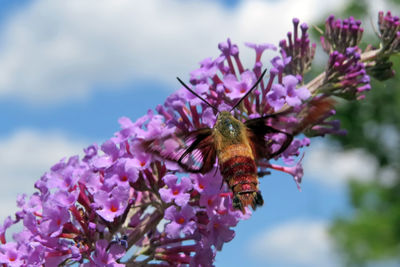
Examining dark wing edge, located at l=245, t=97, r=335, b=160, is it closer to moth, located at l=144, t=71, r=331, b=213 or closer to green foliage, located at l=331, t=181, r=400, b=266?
moth, located at l=144, t=71, r=331, b=213

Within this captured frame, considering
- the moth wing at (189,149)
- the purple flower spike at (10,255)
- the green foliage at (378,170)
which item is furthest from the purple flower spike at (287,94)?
the green foliage at (378,170)

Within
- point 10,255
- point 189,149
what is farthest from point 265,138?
point 10,255

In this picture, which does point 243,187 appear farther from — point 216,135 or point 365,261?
point 365,261

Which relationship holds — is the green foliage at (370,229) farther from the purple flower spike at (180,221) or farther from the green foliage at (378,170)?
the purple flower spike at (180,221)

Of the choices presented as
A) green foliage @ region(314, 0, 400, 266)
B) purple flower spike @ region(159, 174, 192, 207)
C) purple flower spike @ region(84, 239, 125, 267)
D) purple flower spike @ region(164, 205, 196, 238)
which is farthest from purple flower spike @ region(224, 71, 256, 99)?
green foliage @ region(314, 0, 400, 266)

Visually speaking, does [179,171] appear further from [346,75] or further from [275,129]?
[346,75]

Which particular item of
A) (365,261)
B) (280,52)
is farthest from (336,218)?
(280,52)

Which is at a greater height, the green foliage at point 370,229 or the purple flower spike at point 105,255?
the green foliage at point 370,229
